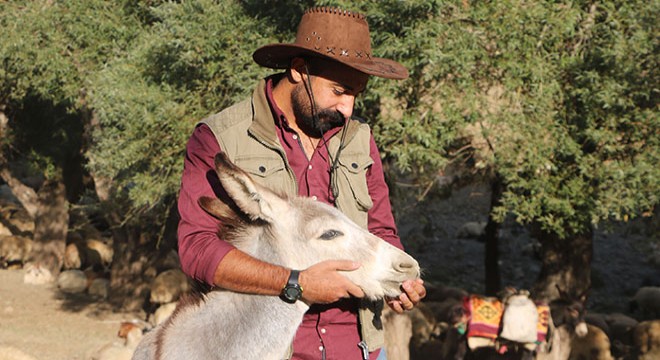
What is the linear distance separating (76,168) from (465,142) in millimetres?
13986

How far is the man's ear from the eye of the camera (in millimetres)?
3787

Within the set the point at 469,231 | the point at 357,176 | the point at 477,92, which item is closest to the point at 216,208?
the point at 357,176

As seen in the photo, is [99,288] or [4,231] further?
[4,231]

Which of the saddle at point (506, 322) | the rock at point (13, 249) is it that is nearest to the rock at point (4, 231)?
the rock at point (13, 249)

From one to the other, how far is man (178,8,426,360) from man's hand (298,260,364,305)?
0.02m

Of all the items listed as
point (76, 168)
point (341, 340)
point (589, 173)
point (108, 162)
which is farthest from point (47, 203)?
point (341, 340)

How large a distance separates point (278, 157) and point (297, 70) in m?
0.40

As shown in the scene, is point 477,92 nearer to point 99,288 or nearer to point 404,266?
point 404,266

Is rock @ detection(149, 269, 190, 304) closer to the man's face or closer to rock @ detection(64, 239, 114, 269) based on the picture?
rock @ detection(64, 239, 114, 269)

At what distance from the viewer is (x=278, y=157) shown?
3.75m

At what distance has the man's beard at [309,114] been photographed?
3.77 metres

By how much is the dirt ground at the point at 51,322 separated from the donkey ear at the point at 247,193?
12.8m

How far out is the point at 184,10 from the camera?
12.4 m

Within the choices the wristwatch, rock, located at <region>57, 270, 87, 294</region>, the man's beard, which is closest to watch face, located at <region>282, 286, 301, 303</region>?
the wristwatch
